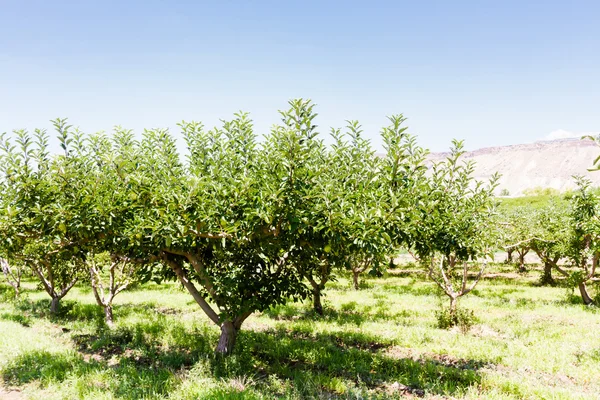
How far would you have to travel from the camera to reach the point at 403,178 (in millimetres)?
8914

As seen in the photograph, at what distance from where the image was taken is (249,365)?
1136cm

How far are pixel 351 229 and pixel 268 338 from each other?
8563mm

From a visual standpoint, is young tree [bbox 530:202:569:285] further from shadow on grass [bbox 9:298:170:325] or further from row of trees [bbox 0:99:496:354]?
shadow on grass [bbox 9:298:170:325]

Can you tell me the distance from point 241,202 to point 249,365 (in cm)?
578

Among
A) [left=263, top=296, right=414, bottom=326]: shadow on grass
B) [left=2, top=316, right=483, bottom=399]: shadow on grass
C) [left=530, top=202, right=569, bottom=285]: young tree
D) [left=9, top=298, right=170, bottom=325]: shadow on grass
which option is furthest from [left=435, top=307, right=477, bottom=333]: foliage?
[left=9, top=298, right=170, bottom=325]: shadow on grass

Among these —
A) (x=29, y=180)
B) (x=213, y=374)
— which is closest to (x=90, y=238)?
(x=29, y=180)

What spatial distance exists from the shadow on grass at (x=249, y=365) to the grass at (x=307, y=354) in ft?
0.14

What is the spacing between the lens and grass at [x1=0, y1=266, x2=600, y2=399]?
961 cm

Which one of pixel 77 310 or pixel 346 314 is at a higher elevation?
pixel 77 310

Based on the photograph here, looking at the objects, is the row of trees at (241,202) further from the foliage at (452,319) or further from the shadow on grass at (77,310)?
the shadow on grass at (77,310)

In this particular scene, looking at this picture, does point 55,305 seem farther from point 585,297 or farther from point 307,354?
point 585,297

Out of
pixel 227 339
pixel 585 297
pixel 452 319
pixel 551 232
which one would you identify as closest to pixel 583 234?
pixel 585 297

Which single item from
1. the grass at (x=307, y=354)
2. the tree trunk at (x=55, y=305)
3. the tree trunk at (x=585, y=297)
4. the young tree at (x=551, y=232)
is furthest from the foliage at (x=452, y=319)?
the tree trunk at (x=55, y=305)

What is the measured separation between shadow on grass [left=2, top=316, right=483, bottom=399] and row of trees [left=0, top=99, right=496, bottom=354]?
208cm
